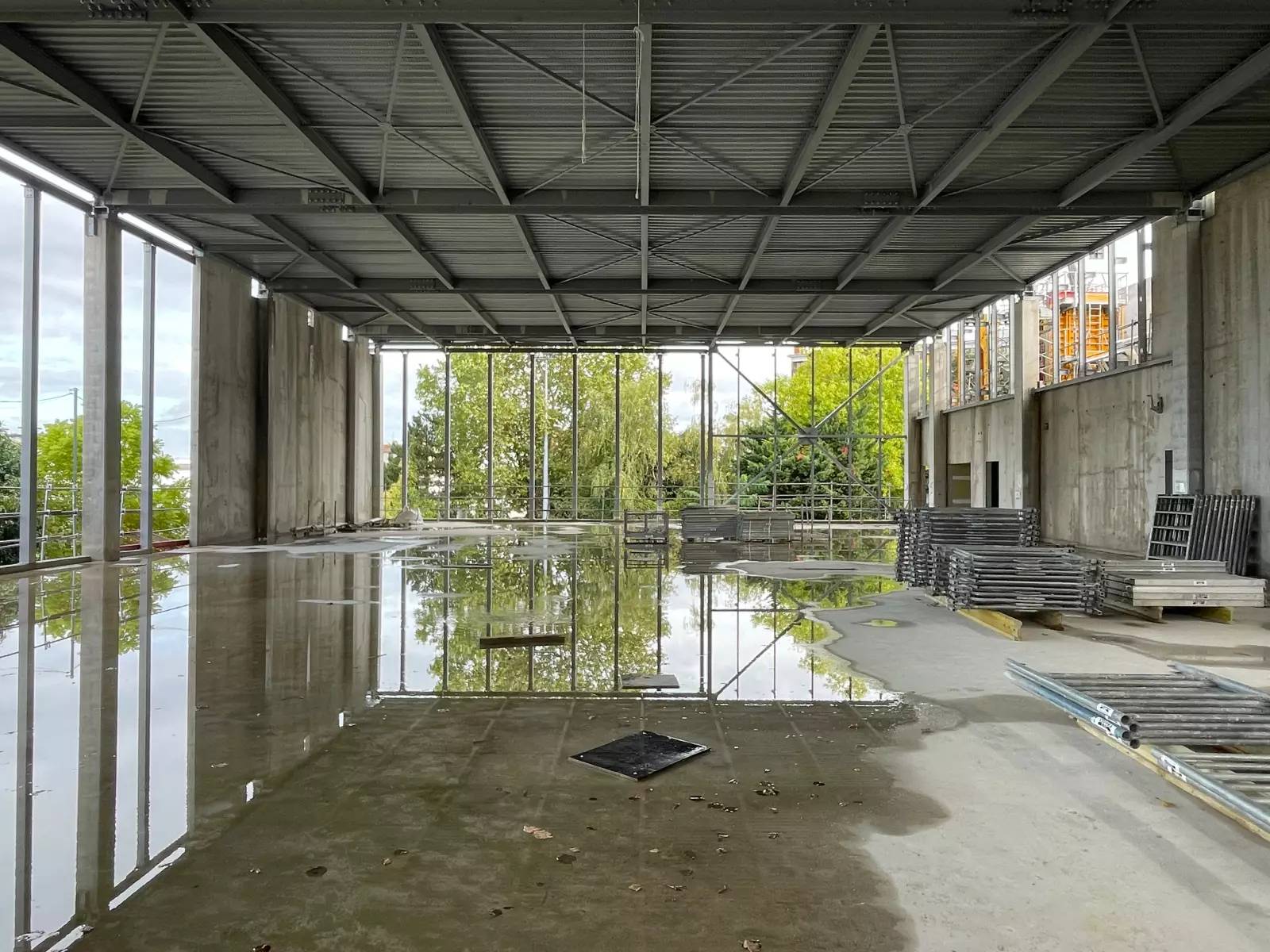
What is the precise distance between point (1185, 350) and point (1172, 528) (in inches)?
140

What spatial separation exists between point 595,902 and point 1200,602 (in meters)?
11.0

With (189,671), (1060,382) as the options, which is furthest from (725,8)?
(1060,382)

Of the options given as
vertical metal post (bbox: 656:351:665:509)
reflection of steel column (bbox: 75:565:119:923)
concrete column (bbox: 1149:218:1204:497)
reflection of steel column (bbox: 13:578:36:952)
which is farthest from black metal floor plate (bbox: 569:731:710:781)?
vertical metal post (bbox: 656:351:665:509)

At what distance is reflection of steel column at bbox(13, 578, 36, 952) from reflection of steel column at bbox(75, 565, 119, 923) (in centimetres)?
20

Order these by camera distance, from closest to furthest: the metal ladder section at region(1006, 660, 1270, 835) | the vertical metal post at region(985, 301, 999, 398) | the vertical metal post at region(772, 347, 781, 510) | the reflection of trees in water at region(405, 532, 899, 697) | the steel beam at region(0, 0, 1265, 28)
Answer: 1. the metal ladder section at region(1006, 660, 1270, 835)
2. the reflection of trees in water at region(405, 532, 899, 697)
3. the steel beam at region(0, 0, 1265, 28)
4. the vertical metal post at region(985, 301, 999, 398)
5. the vertical metal post at region(772, 347, 781, 510)

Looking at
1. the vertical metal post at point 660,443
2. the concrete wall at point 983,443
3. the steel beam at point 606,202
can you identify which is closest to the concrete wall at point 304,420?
the steel beam at point 606,202

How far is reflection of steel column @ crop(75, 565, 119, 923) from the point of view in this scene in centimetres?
393

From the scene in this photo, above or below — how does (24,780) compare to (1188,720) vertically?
below

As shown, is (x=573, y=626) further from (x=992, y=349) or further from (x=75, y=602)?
(x=992, y=349)

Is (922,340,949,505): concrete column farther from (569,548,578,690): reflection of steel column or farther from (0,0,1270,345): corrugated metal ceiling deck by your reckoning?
(569,548,578,690): reflection of steel column

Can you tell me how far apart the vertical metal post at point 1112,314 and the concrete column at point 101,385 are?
23.4 metres

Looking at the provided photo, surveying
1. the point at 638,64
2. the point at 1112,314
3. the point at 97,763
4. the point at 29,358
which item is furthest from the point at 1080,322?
the point at 29,358

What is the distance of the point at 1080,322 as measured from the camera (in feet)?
76.2

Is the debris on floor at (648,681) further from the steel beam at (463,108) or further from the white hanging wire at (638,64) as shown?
the steel beam at (463,108)
